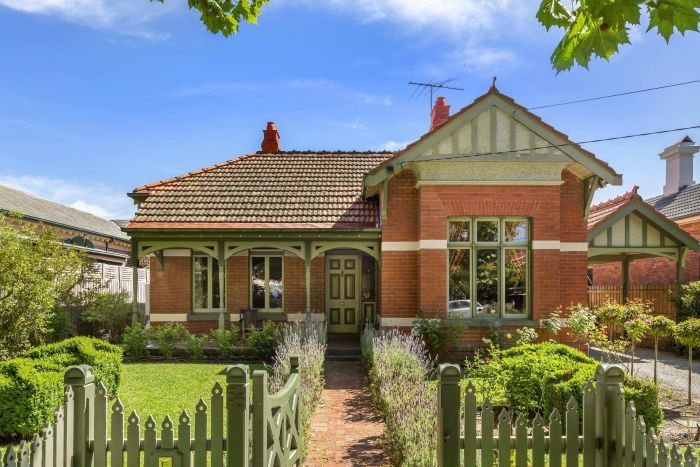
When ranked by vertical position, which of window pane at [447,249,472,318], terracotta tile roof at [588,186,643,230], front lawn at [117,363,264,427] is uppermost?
terracotta tile roof at [588,186,643,230]

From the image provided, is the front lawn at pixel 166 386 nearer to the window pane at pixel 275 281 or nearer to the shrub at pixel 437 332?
the window pane at pixel 275 281

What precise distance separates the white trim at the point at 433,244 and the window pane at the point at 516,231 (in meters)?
1.63

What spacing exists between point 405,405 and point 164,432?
289cm

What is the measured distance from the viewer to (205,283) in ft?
44.0

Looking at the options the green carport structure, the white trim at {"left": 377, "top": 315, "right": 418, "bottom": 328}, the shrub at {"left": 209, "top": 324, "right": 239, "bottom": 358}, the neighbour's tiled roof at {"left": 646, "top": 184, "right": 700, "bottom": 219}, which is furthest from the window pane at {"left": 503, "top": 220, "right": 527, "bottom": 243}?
the neighbour's tiled roof at {"left": 646, "top": 184, "right": 700, "bottom": 219}

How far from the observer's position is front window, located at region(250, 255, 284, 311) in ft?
Answer: 44.1

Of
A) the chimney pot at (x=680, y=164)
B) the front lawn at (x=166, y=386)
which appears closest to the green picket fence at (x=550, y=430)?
the front lawn at (x=166, y=386)

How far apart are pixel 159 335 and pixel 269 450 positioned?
8512 millimetres

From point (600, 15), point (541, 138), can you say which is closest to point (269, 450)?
point (600, 15)

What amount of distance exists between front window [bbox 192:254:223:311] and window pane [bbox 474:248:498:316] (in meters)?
7.68

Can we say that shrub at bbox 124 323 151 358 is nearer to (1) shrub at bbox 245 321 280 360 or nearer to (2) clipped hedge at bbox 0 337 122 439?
(1) shrub at bbox 245 321 280 360

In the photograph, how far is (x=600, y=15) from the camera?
89.0 inches

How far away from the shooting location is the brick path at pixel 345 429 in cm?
509

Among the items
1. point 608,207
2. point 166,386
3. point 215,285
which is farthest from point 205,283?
point 608,207
